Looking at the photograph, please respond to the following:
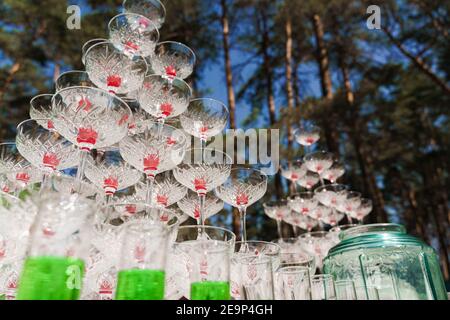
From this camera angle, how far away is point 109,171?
1.09 metres

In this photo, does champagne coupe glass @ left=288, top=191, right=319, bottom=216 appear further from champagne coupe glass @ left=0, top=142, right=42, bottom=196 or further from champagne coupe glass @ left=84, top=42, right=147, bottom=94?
champagne coupe glass @ left=0, top=142, right=42, bottom=196

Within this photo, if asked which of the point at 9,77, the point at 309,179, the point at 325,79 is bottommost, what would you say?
the point at 309,179

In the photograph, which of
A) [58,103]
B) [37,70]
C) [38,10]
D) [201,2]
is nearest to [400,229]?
[58,103]

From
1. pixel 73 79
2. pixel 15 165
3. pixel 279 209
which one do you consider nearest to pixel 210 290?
pixel 15 165

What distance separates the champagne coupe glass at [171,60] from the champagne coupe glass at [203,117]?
15cm

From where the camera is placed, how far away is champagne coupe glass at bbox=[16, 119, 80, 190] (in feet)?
3.45

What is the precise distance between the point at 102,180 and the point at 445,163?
30.2ft

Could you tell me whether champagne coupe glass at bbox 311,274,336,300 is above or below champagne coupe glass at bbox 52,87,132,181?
below

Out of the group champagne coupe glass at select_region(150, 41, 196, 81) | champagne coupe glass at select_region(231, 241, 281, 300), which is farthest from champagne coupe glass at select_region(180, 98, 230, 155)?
champagne coupe glass at select_region(231, 241, 281, 300)

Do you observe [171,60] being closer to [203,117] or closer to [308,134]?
[203,117]

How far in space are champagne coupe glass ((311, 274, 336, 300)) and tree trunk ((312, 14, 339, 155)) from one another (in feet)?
14.6

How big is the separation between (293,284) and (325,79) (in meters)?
5.54
